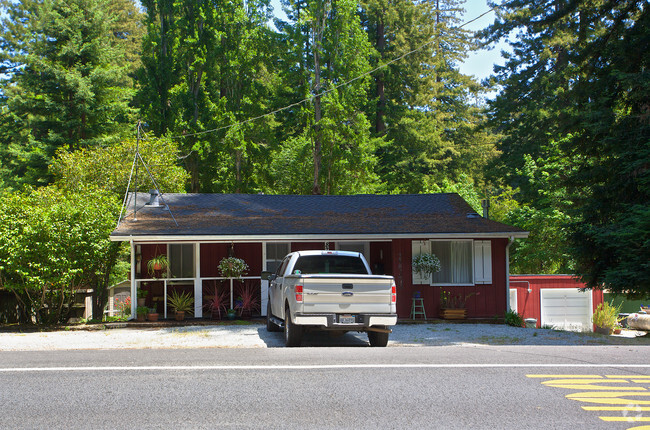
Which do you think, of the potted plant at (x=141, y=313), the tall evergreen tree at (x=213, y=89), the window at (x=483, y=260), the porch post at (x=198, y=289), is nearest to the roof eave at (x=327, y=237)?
the window at (x=483, y=260)

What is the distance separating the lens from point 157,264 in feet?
58.7

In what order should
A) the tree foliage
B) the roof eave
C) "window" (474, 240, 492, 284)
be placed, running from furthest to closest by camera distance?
"window" (474, 240, 492, 284)
the roof eave
the tree foliage

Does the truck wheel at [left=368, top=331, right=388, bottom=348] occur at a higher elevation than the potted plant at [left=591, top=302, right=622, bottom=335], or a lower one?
higher

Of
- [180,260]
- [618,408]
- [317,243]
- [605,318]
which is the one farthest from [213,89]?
[618,408]

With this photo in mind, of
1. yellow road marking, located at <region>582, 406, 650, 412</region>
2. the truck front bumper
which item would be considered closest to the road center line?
yellow road marking, located at <region>582, 406, 650, 412</region>

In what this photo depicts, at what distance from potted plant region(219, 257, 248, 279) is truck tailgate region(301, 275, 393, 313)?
704cm

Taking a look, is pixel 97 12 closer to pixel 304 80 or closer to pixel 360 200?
pixel 304 80

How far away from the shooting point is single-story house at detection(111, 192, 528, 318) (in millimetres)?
17547

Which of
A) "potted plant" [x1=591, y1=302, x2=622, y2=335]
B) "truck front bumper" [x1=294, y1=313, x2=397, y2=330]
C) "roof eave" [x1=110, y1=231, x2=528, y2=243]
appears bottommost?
"potted plant" [x1=591, y1=302, x2=622, y2=335]

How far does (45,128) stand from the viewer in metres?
33.2

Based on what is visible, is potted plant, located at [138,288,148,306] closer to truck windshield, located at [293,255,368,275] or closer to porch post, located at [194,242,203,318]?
porch post, located at [194,242,203,318]

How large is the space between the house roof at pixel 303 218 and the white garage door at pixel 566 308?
5426mm

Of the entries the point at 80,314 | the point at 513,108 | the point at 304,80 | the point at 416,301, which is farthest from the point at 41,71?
the point at 513,108

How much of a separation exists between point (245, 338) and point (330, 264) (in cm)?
251
